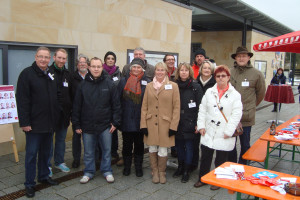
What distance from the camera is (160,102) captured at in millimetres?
3949

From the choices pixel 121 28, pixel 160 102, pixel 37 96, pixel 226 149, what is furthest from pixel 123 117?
pixel 121 28

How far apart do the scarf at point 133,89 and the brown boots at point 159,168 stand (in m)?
0.86

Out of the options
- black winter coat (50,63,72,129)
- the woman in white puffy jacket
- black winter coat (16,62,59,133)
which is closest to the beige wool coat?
the woman in white puffy jacket

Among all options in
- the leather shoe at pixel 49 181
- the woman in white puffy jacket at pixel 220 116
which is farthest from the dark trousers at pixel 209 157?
the leather shoe at pixel 49 181

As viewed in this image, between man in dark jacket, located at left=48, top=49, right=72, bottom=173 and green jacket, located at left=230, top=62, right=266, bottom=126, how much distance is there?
8.48ft

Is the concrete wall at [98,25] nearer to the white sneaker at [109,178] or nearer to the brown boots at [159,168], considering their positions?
the white sneaker at [109,178]

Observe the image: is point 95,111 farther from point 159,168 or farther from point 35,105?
point 159,168

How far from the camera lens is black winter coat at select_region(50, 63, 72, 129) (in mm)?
4049

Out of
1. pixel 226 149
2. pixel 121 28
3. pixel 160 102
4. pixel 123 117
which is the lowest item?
pixel 226 149

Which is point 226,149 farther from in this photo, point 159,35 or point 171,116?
point 159,35

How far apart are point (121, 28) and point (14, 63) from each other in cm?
266

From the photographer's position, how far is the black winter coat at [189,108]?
4.05m

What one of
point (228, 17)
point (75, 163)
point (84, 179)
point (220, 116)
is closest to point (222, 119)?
point (220, 116)

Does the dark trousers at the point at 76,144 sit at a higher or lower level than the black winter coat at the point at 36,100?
lower
